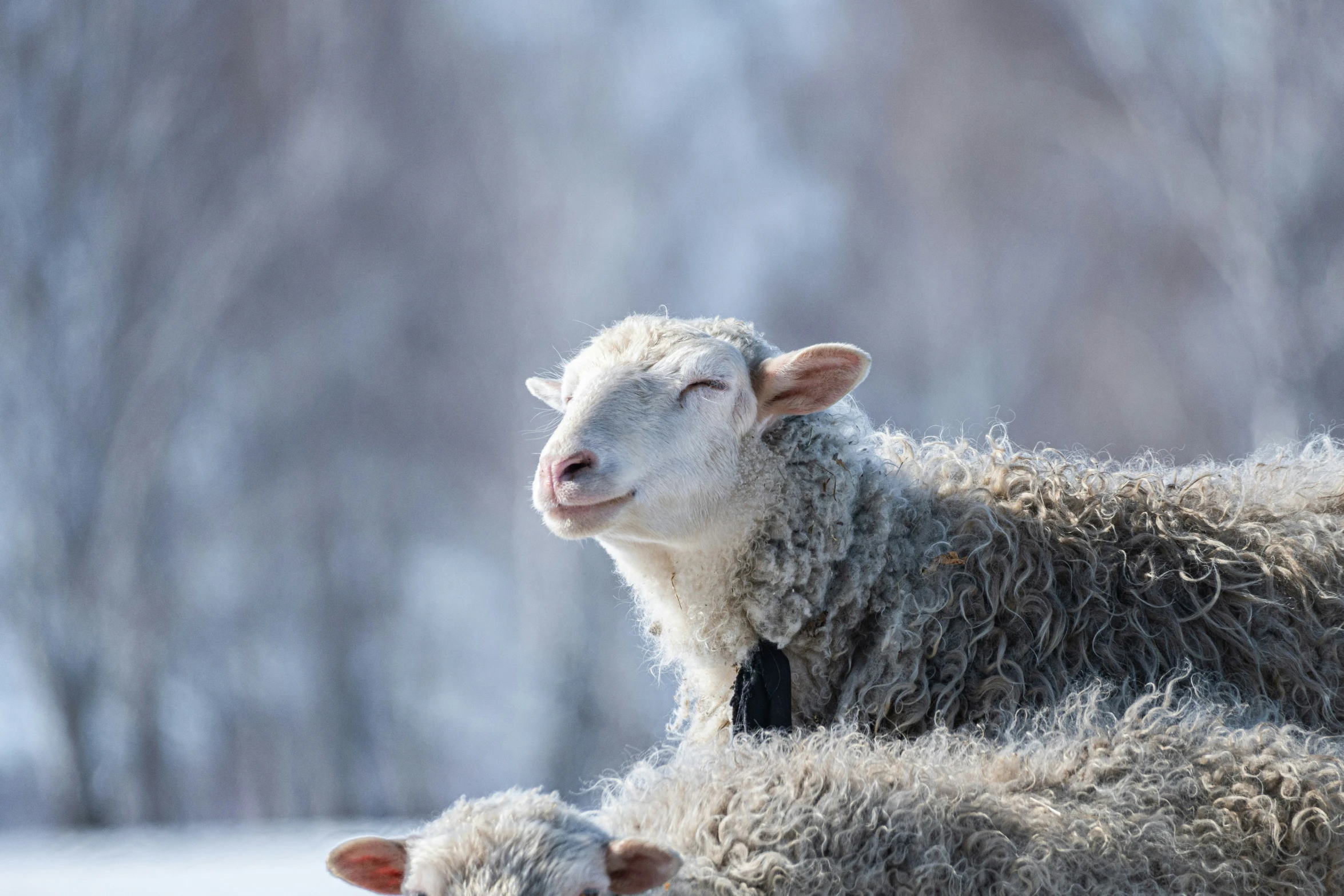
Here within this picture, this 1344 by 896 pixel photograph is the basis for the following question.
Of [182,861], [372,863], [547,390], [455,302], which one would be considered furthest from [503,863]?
[455,302]

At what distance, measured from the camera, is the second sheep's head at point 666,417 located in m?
1.00

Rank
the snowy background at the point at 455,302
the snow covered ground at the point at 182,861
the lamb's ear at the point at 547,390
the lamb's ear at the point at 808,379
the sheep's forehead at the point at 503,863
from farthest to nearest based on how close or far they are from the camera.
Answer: the snowy background at the point at 455,302 < the snow covered ground at the point at 182,861 < the lamb's ear at the point at 547,390 < the lamb's ear at the point at 808,379 < the sheep's forehead at the point at 503,863

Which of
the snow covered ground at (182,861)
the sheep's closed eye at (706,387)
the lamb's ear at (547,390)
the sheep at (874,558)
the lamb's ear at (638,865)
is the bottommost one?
the lamb's ear at (638,865)

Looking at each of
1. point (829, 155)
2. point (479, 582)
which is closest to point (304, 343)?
point (479, 582)

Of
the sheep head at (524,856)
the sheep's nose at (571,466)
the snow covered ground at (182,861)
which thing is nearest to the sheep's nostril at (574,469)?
the sheep's nose at (571,466)

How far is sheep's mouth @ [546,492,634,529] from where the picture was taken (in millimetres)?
994

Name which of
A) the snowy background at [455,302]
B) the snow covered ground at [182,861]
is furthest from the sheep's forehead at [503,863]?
the snowy background at [455,302]

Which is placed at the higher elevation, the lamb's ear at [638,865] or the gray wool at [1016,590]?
the gray wool at [1016,590]

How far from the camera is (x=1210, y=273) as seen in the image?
3500 millimetres

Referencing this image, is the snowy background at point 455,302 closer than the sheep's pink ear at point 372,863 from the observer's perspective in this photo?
No

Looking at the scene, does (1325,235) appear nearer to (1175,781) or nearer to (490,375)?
(490,375)

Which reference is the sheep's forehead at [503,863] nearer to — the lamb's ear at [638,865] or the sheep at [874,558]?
the lamb's ear at [638,865]

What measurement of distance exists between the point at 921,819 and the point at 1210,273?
3.29 metres

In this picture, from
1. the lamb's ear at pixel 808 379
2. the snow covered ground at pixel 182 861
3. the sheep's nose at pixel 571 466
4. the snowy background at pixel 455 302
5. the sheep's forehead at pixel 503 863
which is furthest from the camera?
the snowy background at pixel 455 302
